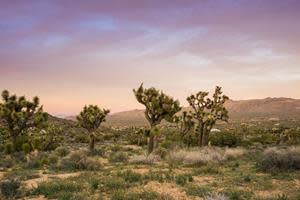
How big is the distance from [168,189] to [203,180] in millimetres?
2474

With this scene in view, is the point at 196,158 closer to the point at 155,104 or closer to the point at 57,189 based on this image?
the point at 155,104

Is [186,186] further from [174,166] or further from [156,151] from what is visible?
[156,151]

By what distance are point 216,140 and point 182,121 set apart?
3896 mm

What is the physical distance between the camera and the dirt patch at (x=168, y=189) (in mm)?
12368

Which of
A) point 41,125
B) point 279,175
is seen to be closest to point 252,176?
point 279,175

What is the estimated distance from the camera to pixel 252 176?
16.0 m

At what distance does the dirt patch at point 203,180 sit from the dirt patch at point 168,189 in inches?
51.2

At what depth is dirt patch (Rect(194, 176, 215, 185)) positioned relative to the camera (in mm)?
14969

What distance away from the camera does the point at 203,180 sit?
607 inches

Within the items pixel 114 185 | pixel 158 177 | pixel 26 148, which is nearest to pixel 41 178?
pixel 114 185

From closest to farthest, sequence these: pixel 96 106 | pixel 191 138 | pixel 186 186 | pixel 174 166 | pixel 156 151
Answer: pixel 186 186, pixel 174 166, pixel 156 151, pixel 96 106, pixel 191 138

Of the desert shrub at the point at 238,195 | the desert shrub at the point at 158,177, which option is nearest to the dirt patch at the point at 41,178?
the desert shrub at the point at 158,177

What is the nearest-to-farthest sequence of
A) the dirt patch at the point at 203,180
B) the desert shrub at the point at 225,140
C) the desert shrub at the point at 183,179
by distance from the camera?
the desert shrub at the point at 183,179 → the dirt patch at the point at 203,180 → the desert shrub at the point at 225,140

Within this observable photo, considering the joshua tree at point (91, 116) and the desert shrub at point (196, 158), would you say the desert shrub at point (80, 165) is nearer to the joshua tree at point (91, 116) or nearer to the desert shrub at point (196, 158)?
the desert shrub at point (196, 158)
